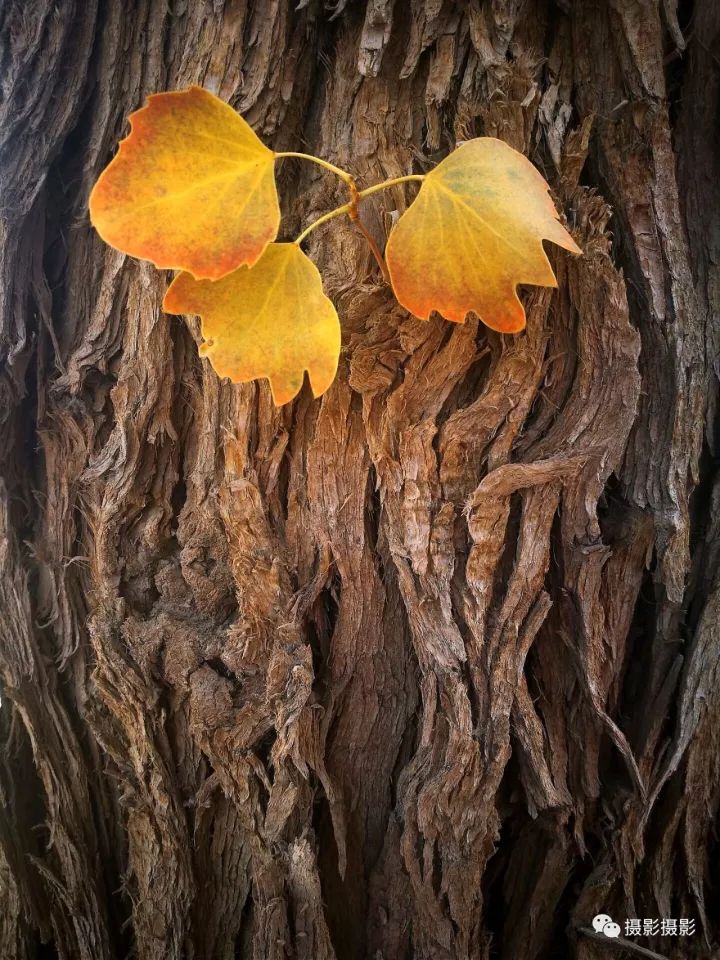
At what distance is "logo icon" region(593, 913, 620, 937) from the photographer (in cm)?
82

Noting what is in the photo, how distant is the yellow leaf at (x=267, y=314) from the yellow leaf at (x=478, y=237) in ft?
0.29

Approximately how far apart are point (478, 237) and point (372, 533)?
15.0 inches

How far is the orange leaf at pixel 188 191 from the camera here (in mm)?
542

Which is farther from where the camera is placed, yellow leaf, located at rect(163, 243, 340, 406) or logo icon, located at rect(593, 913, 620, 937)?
logo icon, located at rect(593, 913, 620, 937)

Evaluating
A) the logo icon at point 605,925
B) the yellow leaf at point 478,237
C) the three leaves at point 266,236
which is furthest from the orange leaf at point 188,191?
the logo icon at point 605,925

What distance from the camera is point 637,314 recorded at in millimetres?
834

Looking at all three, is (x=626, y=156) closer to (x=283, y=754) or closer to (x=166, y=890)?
(x=283, y=754)

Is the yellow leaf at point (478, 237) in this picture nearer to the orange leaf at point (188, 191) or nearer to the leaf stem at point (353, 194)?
the leaf stem at point (353, 194)

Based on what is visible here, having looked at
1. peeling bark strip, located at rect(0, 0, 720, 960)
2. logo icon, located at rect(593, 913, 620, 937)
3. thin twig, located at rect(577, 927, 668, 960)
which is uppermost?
peeling bark strip, located at rect(0, 0, 720, 960)

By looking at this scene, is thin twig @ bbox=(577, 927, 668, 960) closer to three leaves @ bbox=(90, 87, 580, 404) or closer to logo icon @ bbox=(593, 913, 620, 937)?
logo icon @ bbox=(593, 913, 620, 937)

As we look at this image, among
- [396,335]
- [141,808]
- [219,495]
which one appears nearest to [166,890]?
[141,808]

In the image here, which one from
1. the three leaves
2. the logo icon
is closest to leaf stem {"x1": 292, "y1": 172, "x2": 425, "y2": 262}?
the three leaves

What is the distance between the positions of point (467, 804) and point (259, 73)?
0.90 m

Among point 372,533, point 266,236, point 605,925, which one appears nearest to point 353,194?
point 266,236
